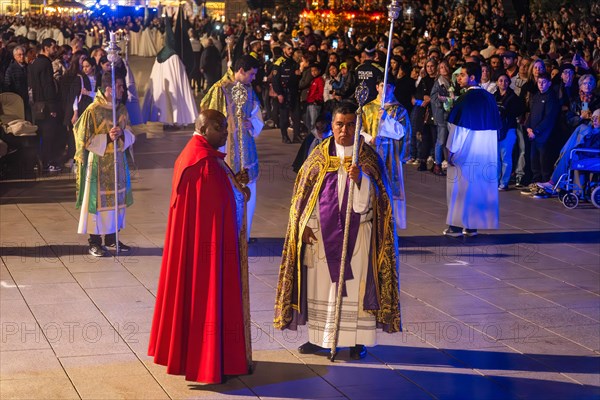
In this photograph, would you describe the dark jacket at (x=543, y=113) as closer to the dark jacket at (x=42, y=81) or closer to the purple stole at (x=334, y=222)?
the dark jacket at (x=42, y=81)

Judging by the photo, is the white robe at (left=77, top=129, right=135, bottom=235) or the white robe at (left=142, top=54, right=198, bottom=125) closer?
the white robe at (left=77, top=129, right=135, bottom=235)

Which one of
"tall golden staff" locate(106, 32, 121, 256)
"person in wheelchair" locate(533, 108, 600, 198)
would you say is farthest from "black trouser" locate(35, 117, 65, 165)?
"person in wheelchair" locate(533, 108, 600, 198)

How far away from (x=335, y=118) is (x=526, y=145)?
8390mm

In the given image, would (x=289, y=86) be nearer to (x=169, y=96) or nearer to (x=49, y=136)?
(x=169, y=96)

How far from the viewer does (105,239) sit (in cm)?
1065

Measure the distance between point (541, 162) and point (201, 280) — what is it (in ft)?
29.2

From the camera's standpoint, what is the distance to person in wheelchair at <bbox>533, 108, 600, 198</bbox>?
1345 centimetres

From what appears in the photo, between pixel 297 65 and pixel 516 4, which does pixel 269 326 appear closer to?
pixel 297 65

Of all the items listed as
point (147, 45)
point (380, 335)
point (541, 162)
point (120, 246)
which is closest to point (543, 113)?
point (541, 162)

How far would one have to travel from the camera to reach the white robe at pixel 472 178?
1117 cm

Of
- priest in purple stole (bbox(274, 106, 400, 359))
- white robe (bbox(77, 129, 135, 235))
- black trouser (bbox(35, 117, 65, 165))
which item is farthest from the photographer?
black trouser (bbox(35, 117, 65, 165))

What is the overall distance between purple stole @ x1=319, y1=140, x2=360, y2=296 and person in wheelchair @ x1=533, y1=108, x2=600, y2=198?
23.1 feet

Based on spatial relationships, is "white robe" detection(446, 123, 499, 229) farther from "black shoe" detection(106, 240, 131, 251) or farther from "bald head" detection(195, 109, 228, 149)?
"bald head" detection(195, 109, 228, 149)

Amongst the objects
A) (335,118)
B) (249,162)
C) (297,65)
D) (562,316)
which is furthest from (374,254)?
(297,65)
